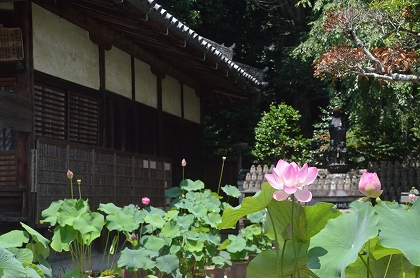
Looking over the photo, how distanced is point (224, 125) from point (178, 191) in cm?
1279

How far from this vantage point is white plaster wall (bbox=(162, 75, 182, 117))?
1003cm

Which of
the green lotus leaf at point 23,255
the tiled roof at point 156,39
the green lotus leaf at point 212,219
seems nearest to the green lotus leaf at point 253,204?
the green lotus leaf at point 23,255

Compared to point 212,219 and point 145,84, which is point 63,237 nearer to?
point 212,219

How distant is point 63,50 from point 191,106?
501 cm

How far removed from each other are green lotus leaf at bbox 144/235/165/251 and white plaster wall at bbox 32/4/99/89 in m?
3.24

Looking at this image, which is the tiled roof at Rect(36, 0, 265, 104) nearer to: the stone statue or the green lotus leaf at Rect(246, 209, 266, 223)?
the stone statue

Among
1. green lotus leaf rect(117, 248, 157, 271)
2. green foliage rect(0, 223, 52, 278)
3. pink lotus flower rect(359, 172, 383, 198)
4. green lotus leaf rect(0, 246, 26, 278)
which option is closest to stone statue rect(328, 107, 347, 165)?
green lotus leaf rect(117, 248, 157, 271)

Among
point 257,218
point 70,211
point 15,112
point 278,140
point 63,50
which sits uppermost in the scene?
point 63,50

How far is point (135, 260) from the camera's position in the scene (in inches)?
129

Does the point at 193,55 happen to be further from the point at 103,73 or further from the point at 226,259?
the point at 226,259

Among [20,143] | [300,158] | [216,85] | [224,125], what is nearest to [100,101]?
[20,143]

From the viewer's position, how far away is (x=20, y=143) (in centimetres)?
582

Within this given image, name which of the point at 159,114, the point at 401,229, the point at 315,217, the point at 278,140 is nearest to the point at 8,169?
the point at 159,114

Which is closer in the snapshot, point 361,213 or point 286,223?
point 361,213
